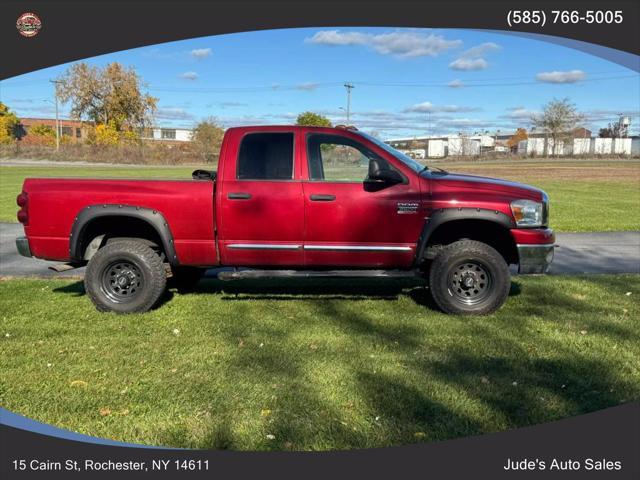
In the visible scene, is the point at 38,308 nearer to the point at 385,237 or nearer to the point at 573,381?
the point at 385,237

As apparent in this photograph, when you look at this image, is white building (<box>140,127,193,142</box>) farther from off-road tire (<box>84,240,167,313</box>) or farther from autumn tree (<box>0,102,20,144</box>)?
off-road tire (<box>84,240,167,313</box>)

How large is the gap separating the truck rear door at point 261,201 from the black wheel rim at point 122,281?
3.16 ft

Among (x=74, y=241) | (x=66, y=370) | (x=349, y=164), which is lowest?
(x=66, y=370)

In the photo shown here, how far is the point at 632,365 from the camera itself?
449cm

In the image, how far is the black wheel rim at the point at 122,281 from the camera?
600 centimetres

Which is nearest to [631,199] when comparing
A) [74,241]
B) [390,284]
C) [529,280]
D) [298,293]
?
[529,280]

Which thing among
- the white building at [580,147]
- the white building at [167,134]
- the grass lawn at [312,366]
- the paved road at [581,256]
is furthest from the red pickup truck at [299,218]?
the white building at [580,147]

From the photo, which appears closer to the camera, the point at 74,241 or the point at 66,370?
the point at 66,370

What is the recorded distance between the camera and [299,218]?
583 centimetres

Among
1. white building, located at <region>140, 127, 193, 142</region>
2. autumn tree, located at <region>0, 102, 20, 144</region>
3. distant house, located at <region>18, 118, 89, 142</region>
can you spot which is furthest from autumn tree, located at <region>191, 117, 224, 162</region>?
distant house, located at <region>18, 118, 89, 142</region>

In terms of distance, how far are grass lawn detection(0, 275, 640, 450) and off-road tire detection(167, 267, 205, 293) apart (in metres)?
0.36

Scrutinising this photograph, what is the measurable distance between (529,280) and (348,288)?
2491mm

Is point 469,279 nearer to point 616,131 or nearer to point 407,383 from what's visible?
point 407,383

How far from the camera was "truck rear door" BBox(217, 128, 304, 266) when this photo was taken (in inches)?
229
